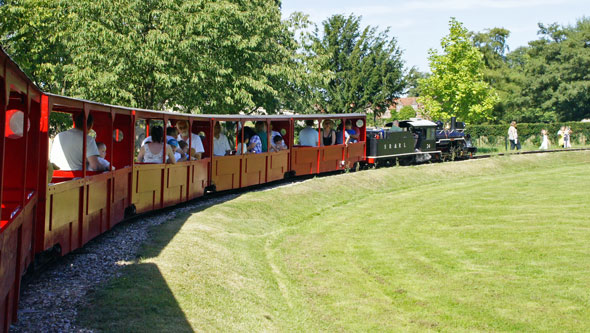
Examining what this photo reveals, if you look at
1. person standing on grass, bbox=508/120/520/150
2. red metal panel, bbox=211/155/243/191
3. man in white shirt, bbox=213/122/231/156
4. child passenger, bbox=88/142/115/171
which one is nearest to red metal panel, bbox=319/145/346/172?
red metal panel, bbox=211/155/243/191

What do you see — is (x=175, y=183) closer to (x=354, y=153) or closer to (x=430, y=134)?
(x=354, y=153)

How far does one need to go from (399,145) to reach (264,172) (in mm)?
11221

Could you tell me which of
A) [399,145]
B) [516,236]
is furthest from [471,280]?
[399,145]

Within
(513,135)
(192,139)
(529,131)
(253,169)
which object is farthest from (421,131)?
(529,131)

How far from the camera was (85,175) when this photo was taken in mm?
9336

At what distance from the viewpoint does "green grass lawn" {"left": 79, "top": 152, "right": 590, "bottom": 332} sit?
27.2 ft

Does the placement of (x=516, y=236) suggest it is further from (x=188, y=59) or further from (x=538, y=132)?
(x=538, y=132)

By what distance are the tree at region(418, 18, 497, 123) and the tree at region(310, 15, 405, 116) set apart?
5.37 m

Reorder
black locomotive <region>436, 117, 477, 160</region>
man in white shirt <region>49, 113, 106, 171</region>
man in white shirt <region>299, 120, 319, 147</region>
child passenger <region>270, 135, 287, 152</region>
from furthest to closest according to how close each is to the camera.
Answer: black locomotive <region>436, 117, 477, 160</region>
man in white shirt <region>299, 120, 319, 147</region>
child passenger <region>270, 135, 287, 152</region>
man in white shirt <region>49, 113, 106, 171</region>

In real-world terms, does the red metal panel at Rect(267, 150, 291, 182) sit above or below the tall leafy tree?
below

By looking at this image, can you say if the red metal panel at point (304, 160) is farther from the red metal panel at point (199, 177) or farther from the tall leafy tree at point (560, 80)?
the tall leafy tree at point (560, 80)

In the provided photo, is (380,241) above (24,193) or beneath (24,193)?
beneath

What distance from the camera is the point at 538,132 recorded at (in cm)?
4797

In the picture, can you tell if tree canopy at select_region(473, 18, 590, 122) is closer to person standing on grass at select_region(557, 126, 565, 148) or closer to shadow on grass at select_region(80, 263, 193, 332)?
person standing on grass at select_region(557, 126, 565, 148)
